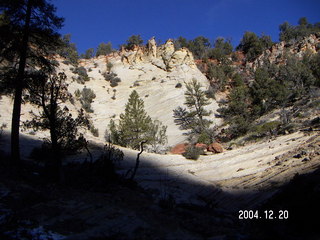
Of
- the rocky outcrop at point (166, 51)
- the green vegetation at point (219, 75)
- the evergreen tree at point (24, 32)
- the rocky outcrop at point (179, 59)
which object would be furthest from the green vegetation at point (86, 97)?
the evergreen tree at point (24, 32)

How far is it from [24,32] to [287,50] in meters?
55.7

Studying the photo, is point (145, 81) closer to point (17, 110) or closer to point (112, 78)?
point (112, 78)

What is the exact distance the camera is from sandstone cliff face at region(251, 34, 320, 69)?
2039 inches

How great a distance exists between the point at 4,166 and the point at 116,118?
31.6 m

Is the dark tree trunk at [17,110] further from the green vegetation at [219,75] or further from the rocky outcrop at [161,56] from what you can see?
the rocky outcrop at [161,56]

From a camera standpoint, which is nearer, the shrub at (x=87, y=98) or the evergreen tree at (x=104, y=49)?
the shrub at (x=87, y=98)

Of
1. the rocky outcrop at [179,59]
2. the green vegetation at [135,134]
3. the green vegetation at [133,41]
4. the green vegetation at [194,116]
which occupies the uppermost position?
the green vegetation at [133,41]

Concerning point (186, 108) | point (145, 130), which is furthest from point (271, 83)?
point (145, 130)

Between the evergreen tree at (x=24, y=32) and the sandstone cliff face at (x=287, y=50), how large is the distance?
1995 inches

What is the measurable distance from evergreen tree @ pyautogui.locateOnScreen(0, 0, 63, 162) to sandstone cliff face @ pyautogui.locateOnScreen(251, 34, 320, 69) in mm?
50663

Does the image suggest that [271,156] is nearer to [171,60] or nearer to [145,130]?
[145,130]

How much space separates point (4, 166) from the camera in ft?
31.7

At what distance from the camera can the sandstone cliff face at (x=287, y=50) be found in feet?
170

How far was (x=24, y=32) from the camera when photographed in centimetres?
1121
